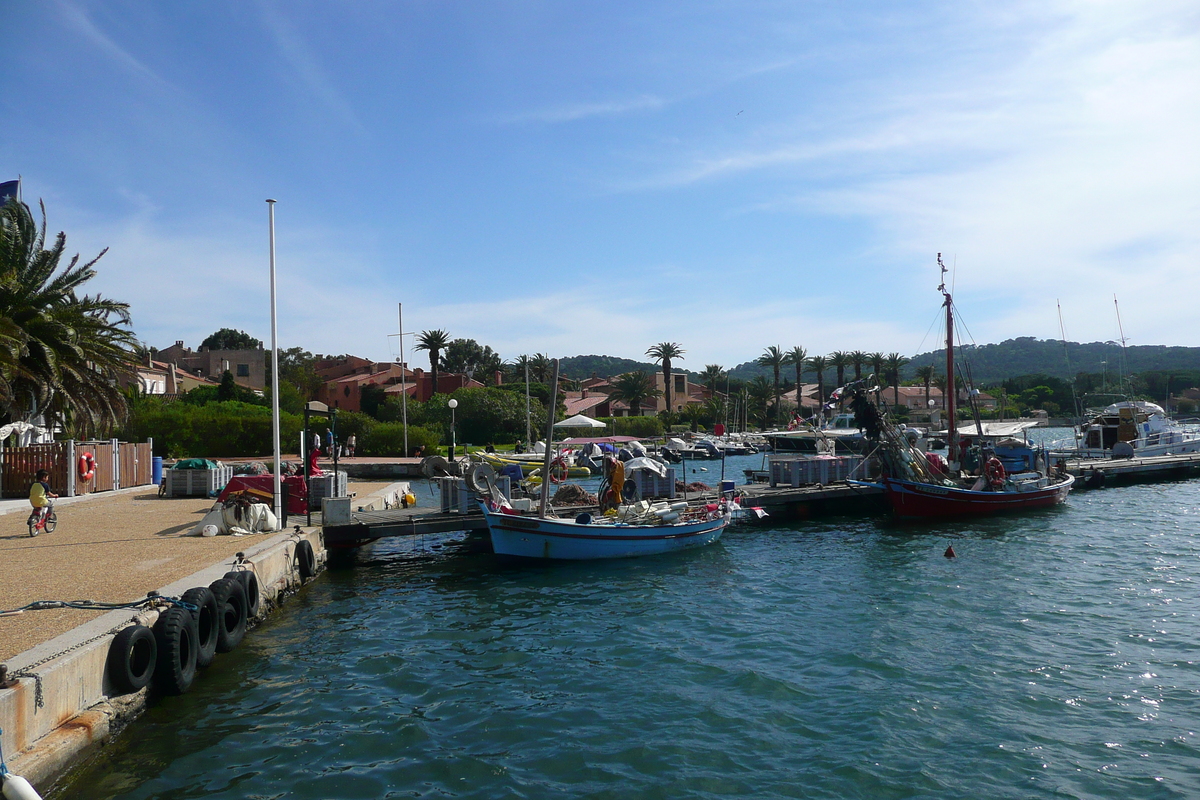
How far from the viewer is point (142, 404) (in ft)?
178

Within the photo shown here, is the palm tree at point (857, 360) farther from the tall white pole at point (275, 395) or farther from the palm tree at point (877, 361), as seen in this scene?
the tall white pole at point (275, 395)

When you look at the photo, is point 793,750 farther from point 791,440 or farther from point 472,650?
point 791,440

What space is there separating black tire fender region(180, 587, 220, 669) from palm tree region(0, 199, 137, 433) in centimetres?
1486

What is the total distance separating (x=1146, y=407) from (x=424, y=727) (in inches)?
2475

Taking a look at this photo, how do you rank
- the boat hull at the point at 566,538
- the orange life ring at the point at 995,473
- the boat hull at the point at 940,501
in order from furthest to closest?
the orange life ring at the point at 995,473, the boat hull at the point at 940,501, the boat hull at the point at 566,538

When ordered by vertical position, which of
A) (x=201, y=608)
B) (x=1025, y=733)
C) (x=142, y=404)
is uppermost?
(x=142, y=404)

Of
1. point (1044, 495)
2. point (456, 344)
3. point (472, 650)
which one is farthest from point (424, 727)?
point (456, 344)

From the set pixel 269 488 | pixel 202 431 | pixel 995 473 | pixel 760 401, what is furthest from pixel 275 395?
pixel 760 401

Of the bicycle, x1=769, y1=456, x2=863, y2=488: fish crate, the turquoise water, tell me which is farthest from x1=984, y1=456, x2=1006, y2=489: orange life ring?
the bicycle

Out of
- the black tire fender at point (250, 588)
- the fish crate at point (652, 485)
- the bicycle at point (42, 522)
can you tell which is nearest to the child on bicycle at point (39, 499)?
the bicycle at point (42, 522)

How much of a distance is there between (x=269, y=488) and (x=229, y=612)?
34.9 feet

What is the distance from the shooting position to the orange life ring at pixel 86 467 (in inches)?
1089

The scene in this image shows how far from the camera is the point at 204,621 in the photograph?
12.4 meters

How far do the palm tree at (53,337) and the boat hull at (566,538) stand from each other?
48.9ft
